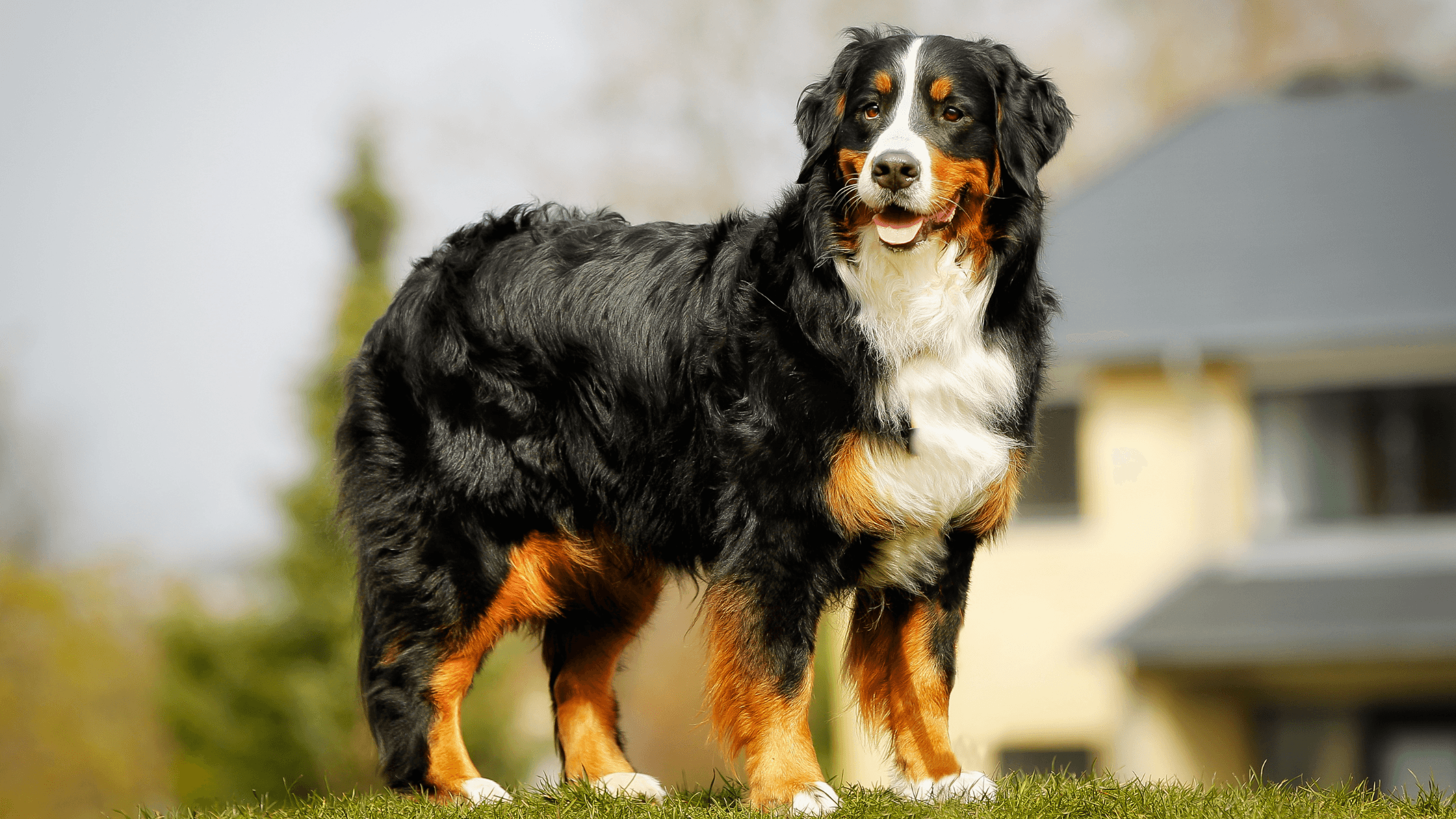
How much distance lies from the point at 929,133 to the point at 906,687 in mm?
1685

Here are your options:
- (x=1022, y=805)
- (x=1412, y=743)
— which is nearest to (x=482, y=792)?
(x=1022, y=805)

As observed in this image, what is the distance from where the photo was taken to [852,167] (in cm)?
415

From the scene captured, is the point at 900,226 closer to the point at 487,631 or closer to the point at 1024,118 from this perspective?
the point at 1024,118

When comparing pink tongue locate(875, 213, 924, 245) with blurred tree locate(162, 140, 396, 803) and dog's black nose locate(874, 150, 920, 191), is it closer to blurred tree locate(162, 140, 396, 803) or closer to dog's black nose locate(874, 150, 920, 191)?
dog's black nose locate(874, 150, 920, 191)

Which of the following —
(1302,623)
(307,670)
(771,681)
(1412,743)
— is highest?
(771,681)

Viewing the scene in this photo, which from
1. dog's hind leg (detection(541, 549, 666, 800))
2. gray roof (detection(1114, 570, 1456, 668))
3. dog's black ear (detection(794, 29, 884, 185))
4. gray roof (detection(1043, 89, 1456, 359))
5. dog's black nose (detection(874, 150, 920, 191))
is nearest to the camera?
dog's black nose (detection(874, 150, 920, 191))

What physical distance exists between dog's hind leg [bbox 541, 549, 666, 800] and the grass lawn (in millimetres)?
360

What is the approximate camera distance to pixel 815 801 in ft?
13.3

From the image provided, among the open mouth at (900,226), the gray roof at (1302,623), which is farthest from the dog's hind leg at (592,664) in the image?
the gray roof at (1302,623)

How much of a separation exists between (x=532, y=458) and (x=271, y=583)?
11.5 m

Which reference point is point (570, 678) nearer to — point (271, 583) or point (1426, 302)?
point (271, 583)

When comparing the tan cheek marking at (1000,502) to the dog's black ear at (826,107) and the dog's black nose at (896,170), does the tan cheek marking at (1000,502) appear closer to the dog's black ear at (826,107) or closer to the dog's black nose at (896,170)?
the dog's black nose at (896,170)

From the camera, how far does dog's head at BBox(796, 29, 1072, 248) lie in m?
3.98

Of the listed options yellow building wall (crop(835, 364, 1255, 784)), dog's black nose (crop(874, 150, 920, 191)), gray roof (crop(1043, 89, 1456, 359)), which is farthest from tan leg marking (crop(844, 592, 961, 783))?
yellow building wall (crop(835, 364, 1255, 784))
